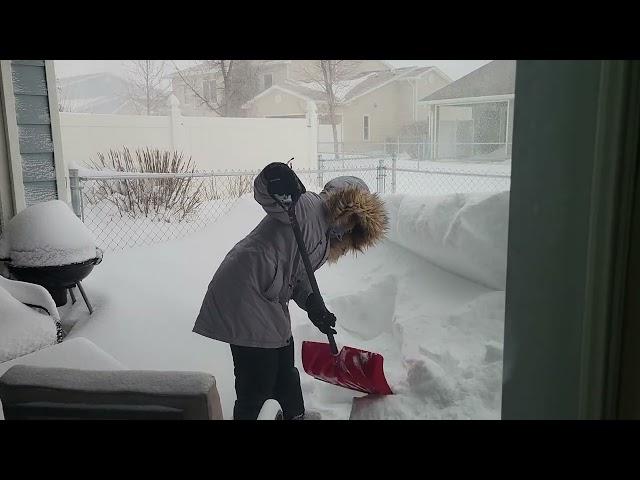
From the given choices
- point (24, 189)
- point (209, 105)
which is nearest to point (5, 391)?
point (24, 189)

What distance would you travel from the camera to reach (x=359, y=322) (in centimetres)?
344

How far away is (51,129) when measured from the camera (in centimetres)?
312

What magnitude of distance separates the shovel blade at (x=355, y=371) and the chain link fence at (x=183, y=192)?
7.46 ft

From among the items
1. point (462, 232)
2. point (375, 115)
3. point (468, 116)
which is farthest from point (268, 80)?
point (462, 232)

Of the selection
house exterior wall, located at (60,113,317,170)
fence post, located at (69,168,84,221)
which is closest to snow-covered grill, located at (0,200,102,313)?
fence post, located at (69,168,84,221)

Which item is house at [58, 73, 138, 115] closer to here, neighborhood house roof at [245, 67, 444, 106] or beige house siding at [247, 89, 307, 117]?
beige house siding at [247, 89, 307, 117]

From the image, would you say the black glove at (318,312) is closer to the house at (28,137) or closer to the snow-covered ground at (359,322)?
the snow-covered ground at (359,322)

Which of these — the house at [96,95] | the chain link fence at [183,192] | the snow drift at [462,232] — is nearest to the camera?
the snow drift at [462,232]

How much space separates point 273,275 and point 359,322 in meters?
1.60

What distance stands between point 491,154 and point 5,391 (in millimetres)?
4285

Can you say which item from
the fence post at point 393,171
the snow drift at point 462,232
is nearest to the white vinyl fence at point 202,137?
the fence post at point 393,171

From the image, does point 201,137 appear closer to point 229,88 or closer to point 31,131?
point 229,88

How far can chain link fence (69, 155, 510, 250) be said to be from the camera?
4.48m

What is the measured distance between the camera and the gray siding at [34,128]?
9.76 ft
